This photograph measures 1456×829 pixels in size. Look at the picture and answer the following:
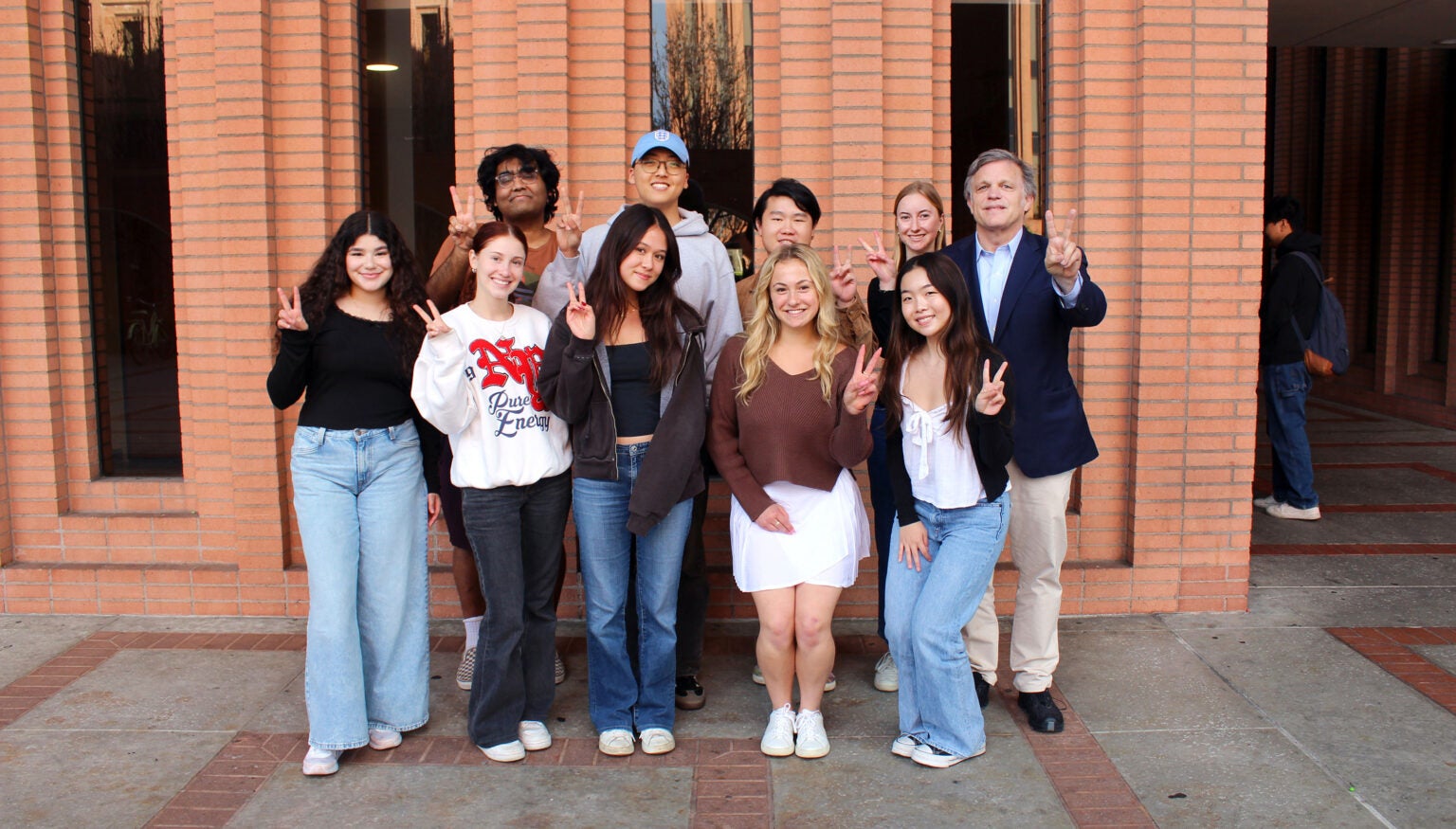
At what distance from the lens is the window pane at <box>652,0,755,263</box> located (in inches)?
239

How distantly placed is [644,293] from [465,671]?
189 cm

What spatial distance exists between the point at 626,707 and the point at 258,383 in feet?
8.79

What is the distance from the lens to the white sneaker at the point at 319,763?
4312 millimetres

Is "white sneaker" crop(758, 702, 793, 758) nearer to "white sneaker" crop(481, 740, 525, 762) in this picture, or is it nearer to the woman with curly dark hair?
"white sneaker" crop(481, 740, 525, 762)

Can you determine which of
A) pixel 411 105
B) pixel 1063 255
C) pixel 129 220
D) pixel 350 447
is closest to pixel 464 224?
pixel 350 447

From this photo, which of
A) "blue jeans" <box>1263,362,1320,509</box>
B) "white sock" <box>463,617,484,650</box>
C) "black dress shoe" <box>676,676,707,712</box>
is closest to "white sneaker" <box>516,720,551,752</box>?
"black dress shoe" <box>676,676,707,712</box>

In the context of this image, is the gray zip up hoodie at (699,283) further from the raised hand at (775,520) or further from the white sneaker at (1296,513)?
the white sneaker at (1296,513)

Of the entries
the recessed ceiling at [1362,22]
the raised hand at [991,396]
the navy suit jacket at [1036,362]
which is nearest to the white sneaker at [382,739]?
the raised hand at [991,396]

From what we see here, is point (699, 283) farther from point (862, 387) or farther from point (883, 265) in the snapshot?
point (862, 387)

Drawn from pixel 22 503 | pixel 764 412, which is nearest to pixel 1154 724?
pixel 764 412

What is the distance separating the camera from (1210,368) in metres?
5.93

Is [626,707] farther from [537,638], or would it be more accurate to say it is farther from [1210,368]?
[1210,368]

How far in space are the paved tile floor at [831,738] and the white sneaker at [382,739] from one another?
0.06 m

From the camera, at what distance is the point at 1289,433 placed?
809 cm
